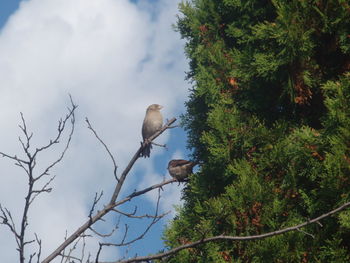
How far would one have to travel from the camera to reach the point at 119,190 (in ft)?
14.8

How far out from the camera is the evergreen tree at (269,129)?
5551 millimetres

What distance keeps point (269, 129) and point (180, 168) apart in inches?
76.0

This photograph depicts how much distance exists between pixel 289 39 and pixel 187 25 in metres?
1.73

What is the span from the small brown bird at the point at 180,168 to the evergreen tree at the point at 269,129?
46 centimetres

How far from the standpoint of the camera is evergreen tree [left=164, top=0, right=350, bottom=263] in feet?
18.2

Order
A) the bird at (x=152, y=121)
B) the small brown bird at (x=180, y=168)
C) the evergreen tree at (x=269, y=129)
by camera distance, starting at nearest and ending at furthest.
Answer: the evergreen tree at (x=269, y=129) → the small brown bird at (x=180, y=168) → the bird at (x=152, y=121)

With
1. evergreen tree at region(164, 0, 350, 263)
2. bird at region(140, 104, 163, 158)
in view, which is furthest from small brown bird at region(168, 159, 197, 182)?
bird at region(140, 104, 163, 158)

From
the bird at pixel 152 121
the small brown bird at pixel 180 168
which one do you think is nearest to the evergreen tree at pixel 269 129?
the small brown bird at pixel 180 168

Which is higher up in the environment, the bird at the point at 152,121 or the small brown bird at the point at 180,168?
the bird at the point at 152,121

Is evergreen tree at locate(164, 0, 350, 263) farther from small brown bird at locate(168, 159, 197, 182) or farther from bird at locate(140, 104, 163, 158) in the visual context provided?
bird at locate(140, 104, 163, 158)

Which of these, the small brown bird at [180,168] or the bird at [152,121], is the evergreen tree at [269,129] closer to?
the small brown bird at [180,168]

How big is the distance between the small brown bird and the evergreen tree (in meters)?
0.46

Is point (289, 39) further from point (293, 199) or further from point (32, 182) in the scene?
point (32, 182)

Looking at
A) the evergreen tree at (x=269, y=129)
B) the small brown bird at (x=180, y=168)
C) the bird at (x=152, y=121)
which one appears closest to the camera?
the evergreen tree at (x=269, y=129)
